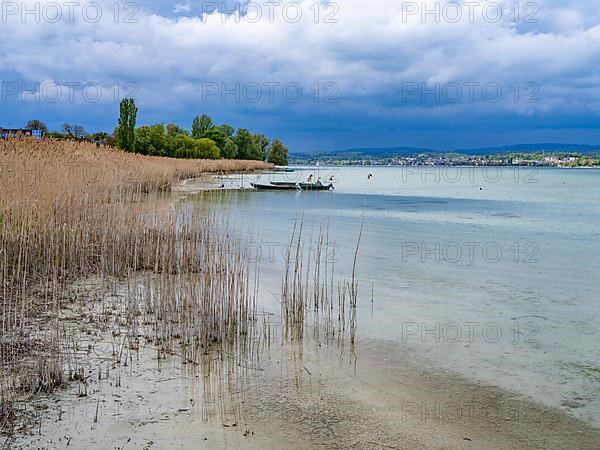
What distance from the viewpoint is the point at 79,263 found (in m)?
9.16

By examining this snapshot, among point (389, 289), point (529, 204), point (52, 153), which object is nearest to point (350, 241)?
point (389, 289)

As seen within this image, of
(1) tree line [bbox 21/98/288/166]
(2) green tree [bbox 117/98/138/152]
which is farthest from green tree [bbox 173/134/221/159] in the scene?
(2) green tree [bbox 117/98/138/152]

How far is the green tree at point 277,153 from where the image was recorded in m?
122

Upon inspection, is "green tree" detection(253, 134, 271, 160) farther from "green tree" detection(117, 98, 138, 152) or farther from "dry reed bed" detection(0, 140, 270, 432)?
"dry reed bed" detection(0, 140, 270, 432)

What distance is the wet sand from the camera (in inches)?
178

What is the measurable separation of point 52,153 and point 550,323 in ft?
36.2

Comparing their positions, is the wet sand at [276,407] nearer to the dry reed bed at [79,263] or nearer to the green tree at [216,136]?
the dry reed bed at [79,263]

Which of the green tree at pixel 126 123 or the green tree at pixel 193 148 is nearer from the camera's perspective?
the green tree at pixel 126 123

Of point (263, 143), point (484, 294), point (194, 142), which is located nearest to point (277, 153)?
point (263, 143)

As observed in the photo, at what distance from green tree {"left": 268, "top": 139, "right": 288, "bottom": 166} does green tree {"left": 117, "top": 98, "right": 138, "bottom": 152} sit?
64.6 m

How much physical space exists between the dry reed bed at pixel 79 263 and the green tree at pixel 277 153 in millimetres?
108394

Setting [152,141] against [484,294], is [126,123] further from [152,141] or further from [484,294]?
[484,294]

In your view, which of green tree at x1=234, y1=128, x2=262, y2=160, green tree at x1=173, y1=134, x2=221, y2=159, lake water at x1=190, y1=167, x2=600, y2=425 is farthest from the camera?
green tree at x1=234, y1=128, x2=262, y2=160

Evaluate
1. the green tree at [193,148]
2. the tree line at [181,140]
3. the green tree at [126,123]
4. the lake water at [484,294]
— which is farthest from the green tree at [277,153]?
the lake water at [484,294]
